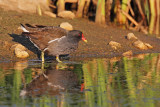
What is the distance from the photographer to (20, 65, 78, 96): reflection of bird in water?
7328 millimetres

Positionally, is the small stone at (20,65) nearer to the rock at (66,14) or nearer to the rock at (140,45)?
the rock at (140,45)

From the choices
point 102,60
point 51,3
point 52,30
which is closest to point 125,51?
point 102,60

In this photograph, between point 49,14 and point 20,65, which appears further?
point 49,14

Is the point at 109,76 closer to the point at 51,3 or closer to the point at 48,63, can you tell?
the point at 48,63

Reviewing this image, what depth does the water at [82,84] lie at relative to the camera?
6.62 metres

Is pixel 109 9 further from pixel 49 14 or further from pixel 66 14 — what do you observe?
Answer: pixel 49 14

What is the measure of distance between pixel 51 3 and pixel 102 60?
7192 millimetres

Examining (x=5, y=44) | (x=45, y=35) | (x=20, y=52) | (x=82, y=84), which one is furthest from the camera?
(x=5, y=44)

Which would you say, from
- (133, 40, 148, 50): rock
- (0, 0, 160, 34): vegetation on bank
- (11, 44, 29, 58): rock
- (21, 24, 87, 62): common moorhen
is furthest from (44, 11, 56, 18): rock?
(21, 24, 87, 62): common moorhen

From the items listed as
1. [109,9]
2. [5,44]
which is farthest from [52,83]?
[109,9]

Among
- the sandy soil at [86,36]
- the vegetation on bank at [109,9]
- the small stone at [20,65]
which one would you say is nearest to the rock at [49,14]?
the vegetation on bank at [109,9]

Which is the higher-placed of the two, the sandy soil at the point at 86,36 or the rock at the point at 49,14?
the rock at the point at 49,14

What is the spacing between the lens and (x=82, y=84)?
8102mm

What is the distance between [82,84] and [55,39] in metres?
3.45
